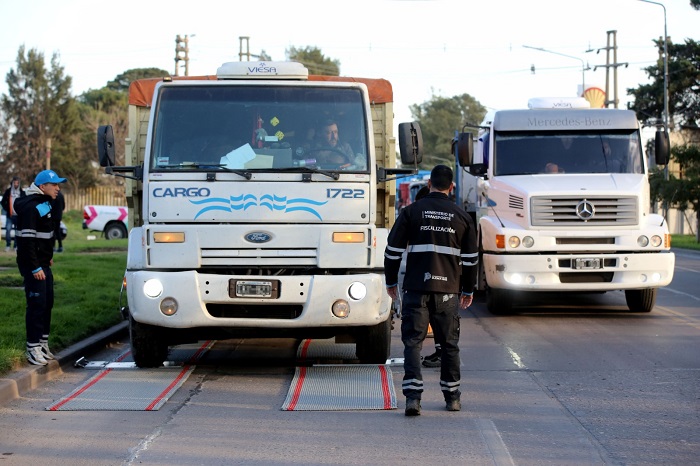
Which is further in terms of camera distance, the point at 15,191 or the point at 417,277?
the point at 15,191

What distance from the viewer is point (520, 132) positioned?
15.1 meters

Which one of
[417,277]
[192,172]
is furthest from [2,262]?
[417,277]

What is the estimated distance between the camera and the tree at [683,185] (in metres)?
36.6

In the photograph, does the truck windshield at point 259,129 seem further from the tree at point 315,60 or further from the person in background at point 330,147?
the tree at point 315,60

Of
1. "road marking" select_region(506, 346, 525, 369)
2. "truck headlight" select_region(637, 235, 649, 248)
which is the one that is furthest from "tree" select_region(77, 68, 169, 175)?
"road marking" select_region(506, 346, 525, 369)

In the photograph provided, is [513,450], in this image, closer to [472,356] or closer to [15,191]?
[472,356]

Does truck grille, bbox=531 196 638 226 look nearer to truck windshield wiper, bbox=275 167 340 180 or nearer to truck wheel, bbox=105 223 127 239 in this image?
truck windshield wiper, bbox=275 167 340 180

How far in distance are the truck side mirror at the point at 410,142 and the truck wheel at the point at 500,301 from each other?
4889 millimetres

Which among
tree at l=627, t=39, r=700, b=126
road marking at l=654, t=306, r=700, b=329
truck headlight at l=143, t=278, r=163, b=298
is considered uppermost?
tree at l=627, t=39, r=700, b=126

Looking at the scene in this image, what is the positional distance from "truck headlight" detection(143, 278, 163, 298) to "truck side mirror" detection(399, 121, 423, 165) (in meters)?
2.64

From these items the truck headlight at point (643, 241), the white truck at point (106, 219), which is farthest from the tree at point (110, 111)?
the truck headlight at point (643, 241)

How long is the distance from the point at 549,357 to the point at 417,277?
126 inches

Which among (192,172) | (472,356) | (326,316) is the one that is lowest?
(472,356)

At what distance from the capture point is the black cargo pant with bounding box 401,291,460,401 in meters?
7.91
